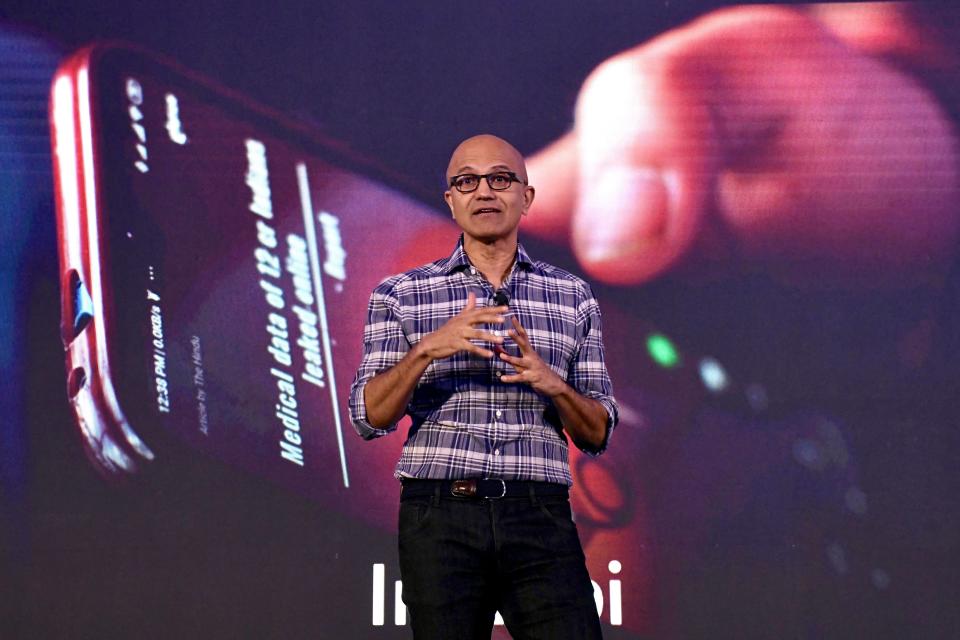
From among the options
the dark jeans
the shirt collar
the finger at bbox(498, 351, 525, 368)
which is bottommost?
the dark jeans

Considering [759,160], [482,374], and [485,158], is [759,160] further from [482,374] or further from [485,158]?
[482,374]

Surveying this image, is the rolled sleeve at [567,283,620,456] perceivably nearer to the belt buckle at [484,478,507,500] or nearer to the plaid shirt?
the plaid shirt

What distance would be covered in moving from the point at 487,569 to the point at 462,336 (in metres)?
0.41

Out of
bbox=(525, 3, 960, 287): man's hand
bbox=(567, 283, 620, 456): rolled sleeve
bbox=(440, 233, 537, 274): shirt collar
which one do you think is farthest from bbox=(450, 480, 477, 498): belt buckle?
bbox=(525, 3, 960, 287): man's hand

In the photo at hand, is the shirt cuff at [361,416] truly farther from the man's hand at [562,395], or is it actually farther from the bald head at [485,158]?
the bald head at [485,158]

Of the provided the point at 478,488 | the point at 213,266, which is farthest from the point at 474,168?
the point at 213,266

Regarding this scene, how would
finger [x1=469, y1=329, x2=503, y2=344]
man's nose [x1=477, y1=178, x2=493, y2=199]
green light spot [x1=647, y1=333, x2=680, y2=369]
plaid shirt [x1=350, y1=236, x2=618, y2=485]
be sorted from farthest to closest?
green light spot [x1=647, y1=333, x2=680, y2=369]
man's nose [x1=477, y1=178, x2=493, y2=199]
plaid shirt [x1=350, y1=236, x2=618, y2=485]
finger [x1=469, y1=329, x2=503, y2=344]

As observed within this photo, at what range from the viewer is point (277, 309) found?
10.7 ft

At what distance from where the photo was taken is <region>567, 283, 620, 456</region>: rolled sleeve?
6.46 feet

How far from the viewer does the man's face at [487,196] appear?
6.31ft

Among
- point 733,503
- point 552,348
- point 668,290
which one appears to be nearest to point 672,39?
point 668,290

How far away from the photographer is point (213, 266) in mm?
3281

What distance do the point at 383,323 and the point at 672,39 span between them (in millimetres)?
1836

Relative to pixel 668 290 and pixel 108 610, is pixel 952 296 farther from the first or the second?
pixel 108 610
